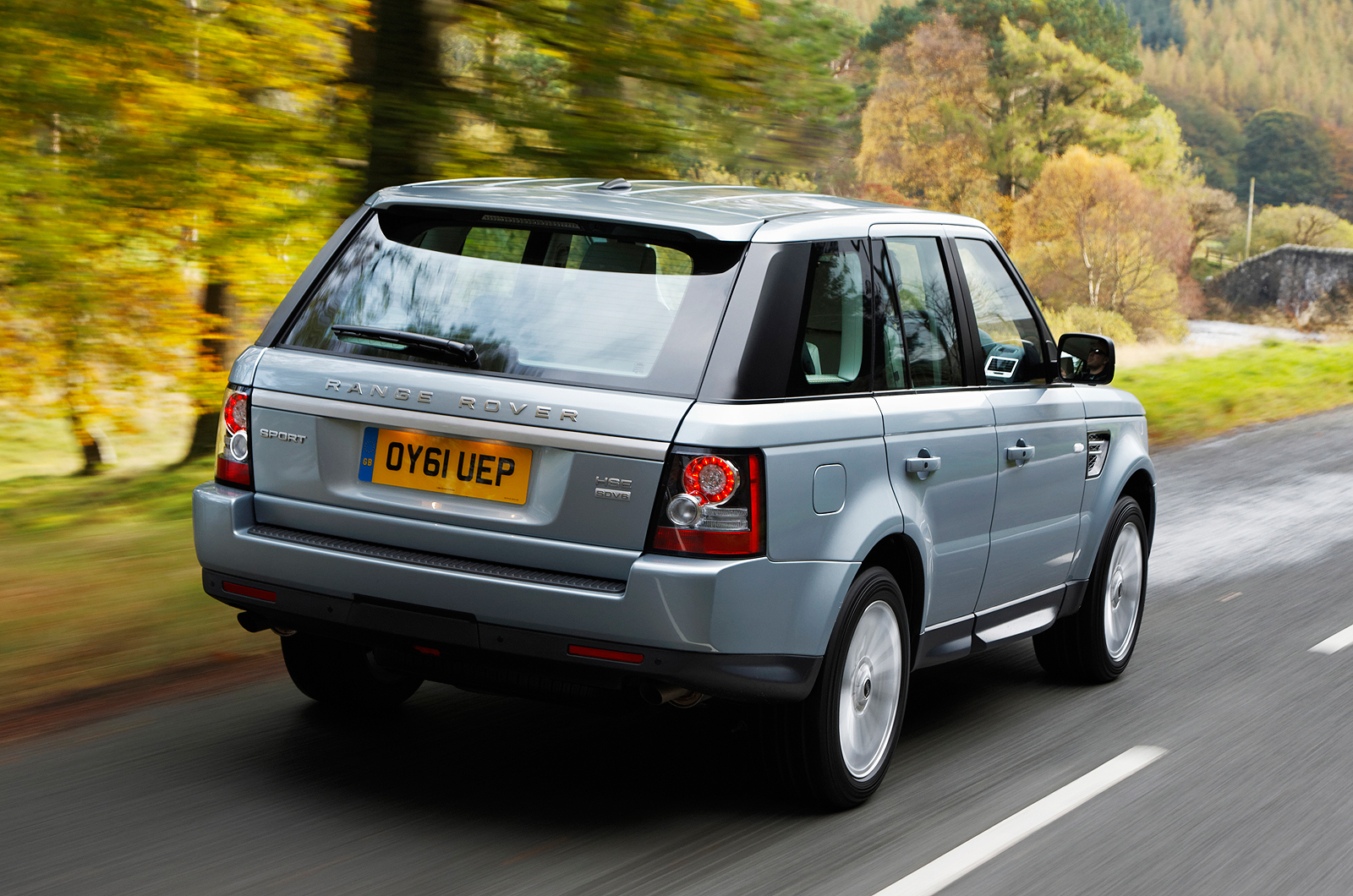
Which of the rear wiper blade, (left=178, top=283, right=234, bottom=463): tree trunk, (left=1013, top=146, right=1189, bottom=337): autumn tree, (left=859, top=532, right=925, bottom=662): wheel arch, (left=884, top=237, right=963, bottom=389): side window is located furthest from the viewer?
(left=1013, top=146, right=1189, bottom=337): autumn tree

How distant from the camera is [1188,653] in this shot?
23.0 ft

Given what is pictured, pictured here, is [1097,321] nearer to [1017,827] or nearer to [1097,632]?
[1097,632]

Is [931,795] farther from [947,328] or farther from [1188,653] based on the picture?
[1188,653]

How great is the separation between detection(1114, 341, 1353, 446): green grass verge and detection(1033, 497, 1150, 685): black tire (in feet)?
32.5

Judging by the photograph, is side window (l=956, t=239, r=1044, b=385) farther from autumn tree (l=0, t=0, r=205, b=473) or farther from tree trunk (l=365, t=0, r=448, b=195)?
autumn tree (l=0, t=0, r=205, b=473)

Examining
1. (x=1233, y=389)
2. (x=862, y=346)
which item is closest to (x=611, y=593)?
(x=862, y=346)

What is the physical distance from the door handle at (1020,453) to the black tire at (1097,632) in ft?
3.30

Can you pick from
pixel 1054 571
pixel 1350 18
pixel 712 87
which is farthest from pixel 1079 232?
pixel 1350 18

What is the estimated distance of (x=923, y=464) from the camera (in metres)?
4.81

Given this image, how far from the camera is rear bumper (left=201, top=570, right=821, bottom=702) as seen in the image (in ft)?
13.4

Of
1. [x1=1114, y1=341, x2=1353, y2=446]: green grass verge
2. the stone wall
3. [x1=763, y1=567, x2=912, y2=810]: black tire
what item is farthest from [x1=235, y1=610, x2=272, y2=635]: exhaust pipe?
the stone wall

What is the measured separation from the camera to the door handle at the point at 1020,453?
5.43m

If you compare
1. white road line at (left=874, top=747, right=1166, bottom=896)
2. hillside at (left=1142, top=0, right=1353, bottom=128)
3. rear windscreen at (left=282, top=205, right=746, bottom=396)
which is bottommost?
white road line at (left=874, top=747, right=1166, bottom=896)

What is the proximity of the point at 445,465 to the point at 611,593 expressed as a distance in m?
0.64
